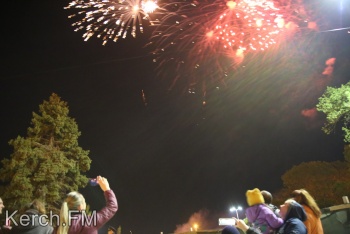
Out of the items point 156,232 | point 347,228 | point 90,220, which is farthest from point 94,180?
point 156,232

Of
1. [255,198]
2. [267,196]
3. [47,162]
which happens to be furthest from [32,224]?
[47,162]

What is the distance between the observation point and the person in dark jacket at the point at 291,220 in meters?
3.34

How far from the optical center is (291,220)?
3.44 m

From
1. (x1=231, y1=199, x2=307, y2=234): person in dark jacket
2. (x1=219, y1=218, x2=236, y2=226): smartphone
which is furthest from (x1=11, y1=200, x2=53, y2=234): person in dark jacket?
(x1=231, y1=199, x2=307, y2=234): person in dark jacket

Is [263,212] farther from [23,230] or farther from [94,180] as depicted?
[23,230]

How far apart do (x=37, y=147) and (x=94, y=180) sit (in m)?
14.8

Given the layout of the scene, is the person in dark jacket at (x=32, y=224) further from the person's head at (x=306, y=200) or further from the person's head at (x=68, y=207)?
the person's head at (x=306, y=200)

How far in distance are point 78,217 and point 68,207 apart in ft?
0.49

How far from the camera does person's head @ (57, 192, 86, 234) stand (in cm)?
308

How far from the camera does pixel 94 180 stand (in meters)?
3.83

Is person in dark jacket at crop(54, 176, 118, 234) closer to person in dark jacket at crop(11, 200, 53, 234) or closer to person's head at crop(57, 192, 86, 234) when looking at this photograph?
person's head at crop(57, 192, 86, 234)

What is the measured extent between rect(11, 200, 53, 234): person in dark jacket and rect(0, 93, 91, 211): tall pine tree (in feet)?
43.4

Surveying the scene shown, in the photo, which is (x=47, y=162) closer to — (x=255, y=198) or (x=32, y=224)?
(x=32, y=224)

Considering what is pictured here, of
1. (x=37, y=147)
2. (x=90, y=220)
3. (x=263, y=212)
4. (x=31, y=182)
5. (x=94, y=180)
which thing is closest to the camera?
(x=90, y=220)
